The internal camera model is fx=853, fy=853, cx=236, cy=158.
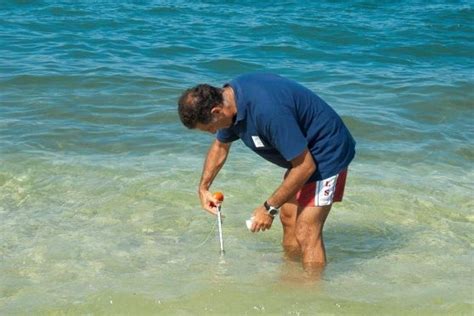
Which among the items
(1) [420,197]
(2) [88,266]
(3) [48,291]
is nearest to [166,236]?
(2) [88,266]

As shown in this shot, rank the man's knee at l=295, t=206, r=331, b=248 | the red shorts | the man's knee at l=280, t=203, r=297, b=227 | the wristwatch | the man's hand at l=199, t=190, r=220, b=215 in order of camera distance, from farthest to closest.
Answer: the man's knee at l=280, t=203, r=297, b=227 → the man's hand at l=199, t=190, r=220, b=215 → the man's knee at l=295, t=206, r=331, b=248 → the red shorts → the wristwatch

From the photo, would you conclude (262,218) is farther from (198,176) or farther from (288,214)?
(198,176)

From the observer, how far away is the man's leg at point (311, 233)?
5699 mm

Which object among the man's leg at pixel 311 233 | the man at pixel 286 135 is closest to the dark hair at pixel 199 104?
the man at pixel 286 135

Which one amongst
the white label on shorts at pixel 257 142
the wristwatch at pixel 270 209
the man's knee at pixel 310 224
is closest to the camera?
the white label on shorts at pixel 257 142

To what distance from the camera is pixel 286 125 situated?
496 centimetres

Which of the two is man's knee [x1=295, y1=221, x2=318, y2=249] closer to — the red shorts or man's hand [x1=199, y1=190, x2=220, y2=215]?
the red shorts

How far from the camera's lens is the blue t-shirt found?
16.4 feet

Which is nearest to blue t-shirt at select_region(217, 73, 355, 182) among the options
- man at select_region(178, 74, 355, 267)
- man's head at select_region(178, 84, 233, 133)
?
man at select_region(178, 74, 355, 267)

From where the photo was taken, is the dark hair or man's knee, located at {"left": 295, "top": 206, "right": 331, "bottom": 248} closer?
the dark hair

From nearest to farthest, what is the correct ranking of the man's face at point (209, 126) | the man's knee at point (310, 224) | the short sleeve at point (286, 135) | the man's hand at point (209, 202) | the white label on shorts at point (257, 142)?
the short sleeve at point (286, 135) → the man's face at point (209, 126) → the white label on shorts at point (257, 142) → the man's knee at point (310, 224) → the man's hand at point (209, 202)

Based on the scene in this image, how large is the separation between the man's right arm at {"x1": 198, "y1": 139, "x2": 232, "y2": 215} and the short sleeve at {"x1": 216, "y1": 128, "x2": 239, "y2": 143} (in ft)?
0.28

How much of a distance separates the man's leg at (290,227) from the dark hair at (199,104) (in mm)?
1203

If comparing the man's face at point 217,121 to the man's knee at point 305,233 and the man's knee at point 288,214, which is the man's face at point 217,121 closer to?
the man's knee at point 305,233
